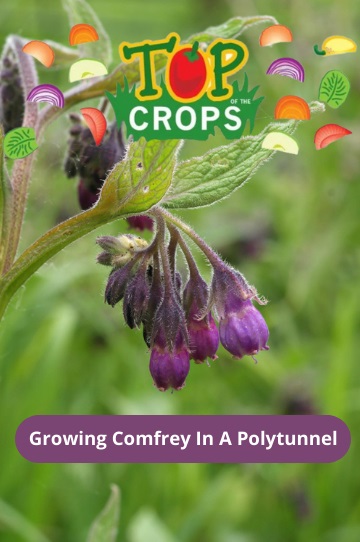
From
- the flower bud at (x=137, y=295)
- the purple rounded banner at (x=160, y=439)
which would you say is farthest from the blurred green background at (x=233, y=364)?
the flower bud at (x=137, y=295)

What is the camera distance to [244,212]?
5.23 m

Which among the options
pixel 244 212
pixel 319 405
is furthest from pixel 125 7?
pixel 319 405

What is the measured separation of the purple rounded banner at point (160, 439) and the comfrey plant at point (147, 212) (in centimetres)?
24

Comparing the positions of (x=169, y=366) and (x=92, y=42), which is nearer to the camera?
(x=169, y=366)

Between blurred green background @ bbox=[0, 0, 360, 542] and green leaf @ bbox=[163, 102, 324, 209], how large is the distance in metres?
0.81

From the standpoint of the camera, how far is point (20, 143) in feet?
5.10

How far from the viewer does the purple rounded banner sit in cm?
174

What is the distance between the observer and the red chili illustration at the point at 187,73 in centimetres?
164

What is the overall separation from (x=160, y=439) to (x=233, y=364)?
241cm

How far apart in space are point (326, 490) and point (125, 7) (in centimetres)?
713

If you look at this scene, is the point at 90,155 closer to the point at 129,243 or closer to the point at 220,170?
the point at 129,243

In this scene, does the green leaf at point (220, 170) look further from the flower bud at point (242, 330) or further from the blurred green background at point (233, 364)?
the blurred green background at point (233, 364)

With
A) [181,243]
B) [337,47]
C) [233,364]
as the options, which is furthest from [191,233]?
[233,364]

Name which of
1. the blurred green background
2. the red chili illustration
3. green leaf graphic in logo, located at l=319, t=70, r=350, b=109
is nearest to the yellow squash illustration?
green leaf graphic in logo, located at l=319, t=70, r=350, b=109
